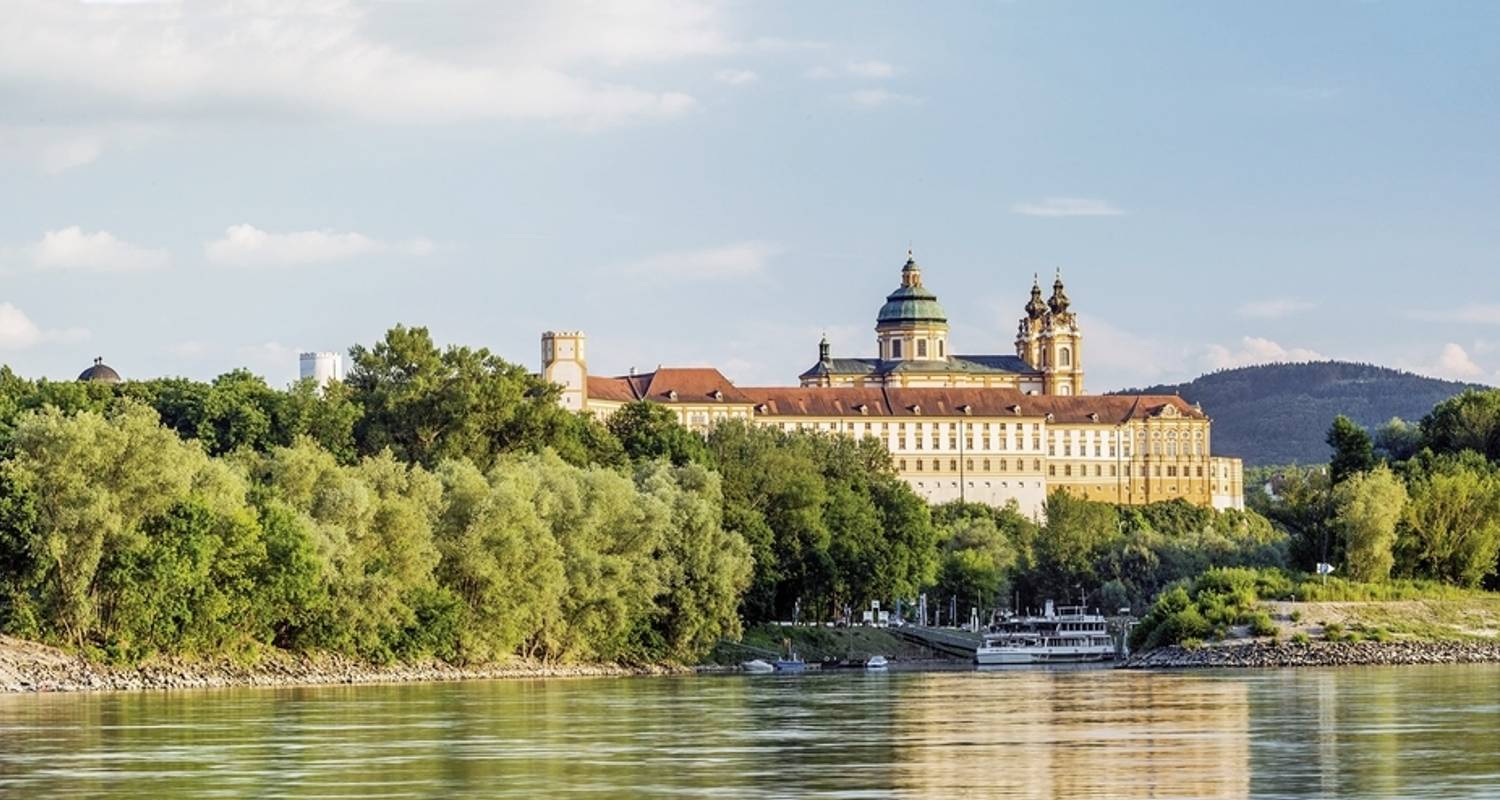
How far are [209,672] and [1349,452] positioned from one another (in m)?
56.6

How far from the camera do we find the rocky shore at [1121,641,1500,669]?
91.1m

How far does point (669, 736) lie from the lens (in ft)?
159

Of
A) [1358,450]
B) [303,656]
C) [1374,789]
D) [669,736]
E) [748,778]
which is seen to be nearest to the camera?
[1374,789]

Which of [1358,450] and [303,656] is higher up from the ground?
[1358,450]

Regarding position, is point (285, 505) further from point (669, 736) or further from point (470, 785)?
point (470, 785)

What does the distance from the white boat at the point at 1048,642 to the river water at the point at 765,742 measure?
40952 mm

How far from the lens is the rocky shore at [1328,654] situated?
3588 inches

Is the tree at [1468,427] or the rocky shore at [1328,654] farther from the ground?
the tree at [1468,427]

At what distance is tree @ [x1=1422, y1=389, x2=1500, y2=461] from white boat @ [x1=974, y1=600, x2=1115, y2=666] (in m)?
18.2

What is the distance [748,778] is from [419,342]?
91426 mm

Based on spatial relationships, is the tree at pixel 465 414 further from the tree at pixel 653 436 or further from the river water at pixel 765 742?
the river water at pixel 765 742

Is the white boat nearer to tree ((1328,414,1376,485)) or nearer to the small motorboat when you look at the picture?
tree ((1328,414,1376,485))

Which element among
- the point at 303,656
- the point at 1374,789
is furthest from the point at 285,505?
the point at 1374,789

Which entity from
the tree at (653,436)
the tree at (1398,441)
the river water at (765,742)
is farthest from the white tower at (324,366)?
the river water at (765,742)
